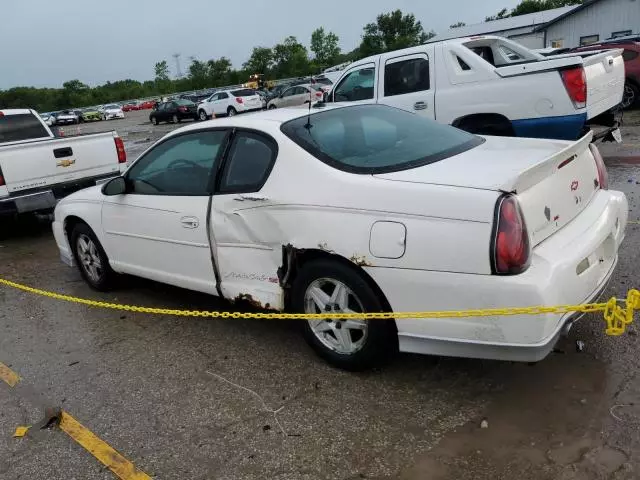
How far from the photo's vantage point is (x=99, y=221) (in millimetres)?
4949

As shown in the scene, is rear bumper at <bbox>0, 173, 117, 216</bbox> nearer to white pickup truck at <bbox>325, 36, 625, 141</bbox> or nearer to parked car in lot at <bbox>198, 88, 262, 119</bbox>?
white pickup truck at <bbox>325, 36, 625, 141</bbox>

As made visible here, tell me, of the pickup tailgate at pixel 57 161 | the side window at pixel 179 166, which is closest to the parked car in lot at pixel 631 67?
the pickup tailgate at pixel 57 161

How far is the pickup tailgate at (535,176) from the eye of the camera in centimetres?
290

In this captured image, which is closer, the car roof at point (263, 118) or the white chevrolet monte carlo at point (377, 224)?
the white chevrolet monte carlo at point (377, 224)

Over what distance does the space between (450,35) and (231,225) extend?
151ft

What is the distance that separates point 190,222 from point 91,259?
1827mm

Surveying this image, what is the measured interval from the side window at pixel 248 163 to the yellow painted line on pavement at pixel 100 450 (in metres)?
1.66

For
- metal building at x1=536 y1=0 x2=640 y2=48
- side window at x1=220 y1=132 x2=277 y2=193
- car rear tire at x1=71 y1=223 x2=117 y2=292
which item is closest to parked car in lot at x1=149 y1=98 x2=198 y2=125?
metal building at x1=536 y1=0 x2=640 y2=48

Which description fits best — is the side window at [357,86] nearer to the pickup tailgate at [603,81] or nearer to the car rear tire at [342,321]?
the pickup tailgate at [603,81]

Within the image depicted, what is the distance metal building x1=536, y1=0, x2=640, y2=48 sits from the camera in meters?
32.2

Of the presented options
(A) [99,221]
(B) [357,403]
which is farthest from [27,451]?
(A) [99,221]

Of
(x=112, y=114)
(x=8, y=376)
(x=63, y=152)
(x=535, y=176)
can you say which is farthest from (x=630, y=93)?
(x=112, y=114)

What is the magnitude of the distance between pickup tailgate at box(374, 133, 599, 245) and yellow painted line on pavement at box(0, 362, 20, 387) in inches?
110

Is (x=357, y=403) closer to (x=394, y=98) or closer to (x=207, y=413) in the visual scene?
(x=207, y=413)
